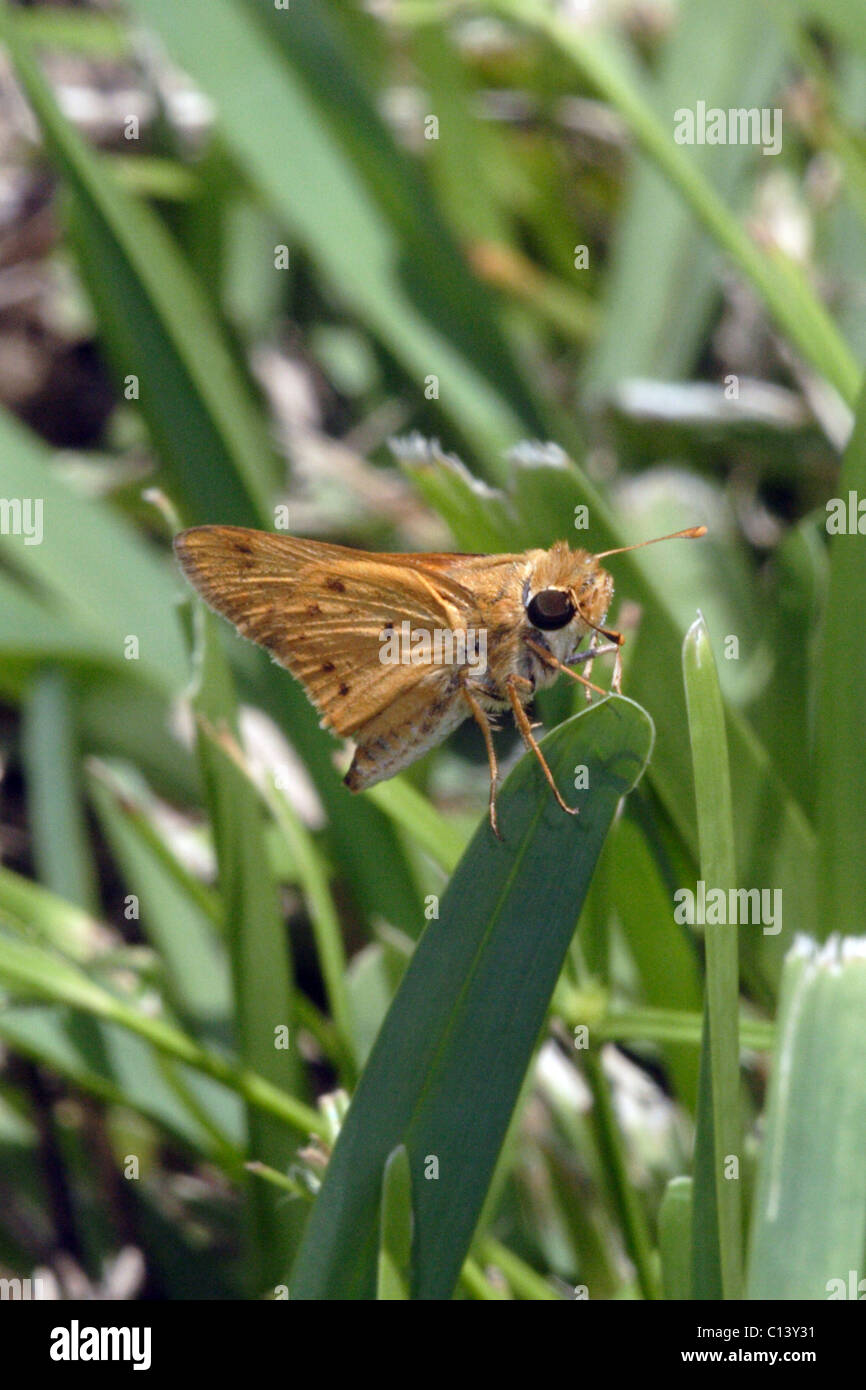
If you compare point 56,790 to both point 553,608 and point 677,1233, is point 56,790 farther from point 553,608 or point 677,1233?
point 677,1233

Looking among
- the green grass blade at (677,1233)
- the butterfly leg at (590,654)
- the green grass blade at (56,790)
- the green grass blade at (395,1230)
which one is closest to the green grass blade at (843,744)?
the butterfly leg at (590,654)

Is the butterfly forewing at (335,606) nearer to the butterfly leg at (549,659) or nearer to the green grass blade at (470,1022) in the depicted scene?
the butterfly leg at (549,659)

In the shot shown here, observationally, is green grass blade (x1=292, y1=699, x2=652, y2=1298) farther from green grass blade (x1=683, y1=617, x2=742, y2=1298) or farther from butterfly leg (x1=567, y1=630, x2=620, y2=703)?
butterfly leg (x1=567, y1=630, x2=620, y2=703)

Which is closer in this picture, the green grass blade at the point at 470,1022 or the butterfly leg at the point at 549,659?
the green grass blade at the point at 470,1022

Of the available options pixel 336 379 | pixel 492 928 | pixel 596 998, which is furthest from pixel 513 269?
pixel 492 928

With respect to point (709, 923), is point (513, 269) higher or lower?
higher

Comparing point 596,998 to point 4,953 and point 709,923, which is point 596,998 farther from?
point 4,953
